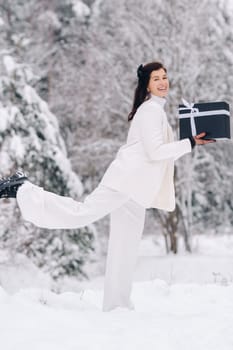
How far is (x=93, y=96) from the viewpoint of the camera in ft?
47.8

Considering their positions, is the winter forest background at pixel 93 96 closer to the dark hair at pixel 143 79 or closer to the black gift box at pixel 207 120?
the dark hair at pixel 143 79

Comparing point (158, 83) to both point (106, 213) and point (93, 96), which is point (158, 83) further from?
point (93, 96)

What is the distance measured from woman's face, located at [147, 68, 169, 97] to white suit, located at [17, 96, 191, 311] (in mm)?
48

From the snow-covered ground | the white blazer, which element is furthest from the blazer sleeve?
the snow-covered ground

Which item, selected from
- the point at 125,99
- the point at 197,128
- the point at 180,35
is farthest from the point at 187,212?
the point at 197,128

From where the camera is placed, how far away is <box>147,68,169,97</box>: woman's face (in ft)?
14.3

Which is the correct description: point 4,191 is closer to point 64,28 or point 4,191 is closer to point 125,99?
point 125,99

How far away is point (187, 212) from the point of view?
14242mm

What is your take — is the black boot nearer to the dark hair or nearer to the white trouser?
the white trouser

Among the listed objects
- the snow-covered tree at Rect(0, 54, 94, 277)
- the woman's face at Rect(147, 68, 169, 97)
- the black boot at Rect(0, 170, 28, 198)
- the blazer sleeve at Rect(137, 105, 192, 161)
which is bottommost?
the snow-covered tree at Rect(0, 54, 94, 277)

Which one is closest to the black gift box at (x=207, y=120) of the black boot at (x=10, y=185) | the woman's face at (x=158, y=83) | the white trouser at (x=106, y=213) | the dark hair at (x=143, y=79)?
the woman's face at (x=158, y=83)

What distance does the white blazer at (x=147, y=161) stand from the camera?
4.06 metres

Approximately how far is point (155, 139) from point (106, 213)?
0.57 meters

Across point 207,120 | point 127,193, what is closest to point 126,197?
point 127,193
